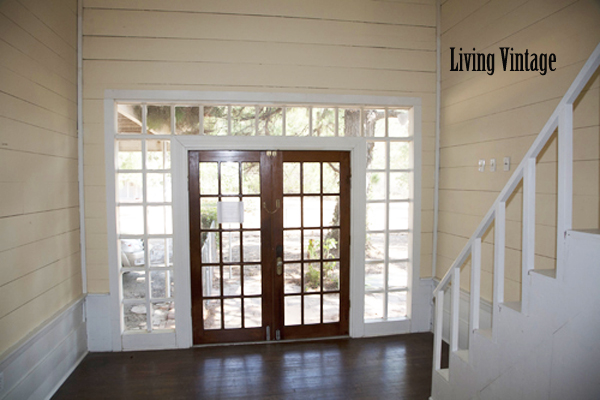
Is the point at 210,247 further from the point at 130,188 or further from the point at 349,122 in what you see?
the point at 349,122

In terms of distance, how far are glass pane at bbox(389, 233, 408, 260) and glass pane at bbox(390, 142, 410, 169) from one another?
30.2 inches

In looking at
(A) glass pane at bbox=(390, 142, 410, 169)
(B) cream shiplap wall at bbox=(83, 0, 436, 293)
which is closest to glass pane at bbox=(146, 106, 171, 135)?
(B) cream shiplap wall at bbox=(83, 0, 436, 293)

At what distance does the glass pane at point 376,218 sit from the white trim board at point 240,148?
20cm

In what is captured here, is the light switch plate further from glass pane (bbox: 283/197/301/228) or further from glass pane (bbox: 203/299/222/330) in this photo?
glass pane (bbox: 203/299/222/330)

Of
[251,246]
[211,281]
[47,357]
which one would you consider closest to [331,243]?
[251,246]

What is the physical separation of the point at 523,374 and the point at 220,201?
107 inches

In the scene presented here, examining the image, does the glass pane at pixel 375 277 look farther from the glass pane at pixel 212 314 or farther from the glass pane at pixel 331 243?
the glass pane at pixel 212 314

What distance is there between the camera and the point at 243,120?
10.8ft

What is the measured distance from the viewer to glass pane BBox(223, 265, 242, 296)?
3354 millimetres

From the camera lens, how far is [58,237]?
2.75m

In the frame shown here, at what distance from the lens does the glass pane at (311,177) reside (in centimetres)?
337

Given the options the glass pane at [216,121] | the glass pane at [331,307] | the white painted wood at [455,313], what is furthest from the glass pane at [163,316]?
the white painted wood at [455,313]

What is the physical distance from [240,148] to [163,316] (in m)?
2.09

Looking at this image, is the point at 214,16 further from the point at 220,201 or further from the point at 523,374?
the point at 523,374
